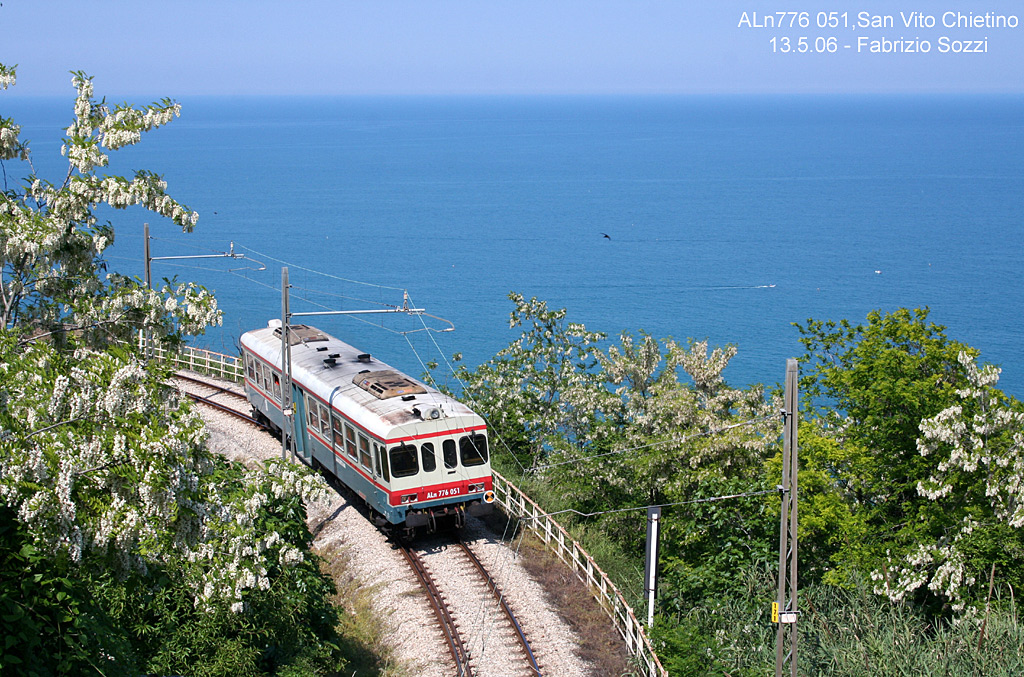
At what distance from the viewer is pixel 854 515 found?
20625mm

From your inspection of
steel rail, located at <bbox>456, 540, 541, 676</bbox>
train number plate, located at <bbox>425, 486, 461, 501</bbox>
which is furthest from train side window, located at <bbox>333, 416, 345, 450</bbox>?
steel rail, located at <bbox>456, 540, 541, 676</bbox>

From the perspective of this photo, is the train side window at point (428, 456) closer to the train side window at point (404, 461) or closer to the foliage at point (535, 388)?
the train side window at point (404, 461)

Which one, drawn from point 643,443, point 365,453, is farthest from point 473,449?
point 643,443

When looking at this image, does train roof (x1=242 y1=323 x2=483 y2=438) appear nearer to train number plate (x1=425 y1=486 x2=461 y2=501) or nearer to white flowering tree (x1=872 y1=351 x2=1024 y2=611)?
train number plate (x1=425 y1=486 x2=461 y2=501)

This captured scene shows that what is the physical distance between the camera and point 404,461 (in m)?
20.7

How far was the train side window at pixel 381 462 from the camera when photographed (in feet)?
67.7

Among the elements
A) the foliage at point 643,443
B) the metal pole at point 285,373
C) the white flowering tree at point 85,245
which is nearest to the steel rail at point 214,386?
the foliage at point 643,443

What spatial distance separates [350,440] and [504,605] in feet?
19.2

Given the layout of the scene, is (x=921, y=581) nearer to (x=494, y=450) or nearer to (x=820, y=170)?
(x=494, y=450)

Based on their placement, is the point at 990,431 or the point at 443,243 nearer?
the point at 990,431

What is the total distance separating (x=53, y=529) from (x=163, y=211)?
5.18 m

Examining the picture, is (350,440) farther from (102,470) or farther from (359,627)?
(102,470)

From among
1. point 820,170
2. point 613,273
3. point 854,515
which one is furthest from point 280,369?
point 820,170

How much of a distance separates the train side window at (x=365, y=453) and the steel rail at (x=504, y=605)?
110 inches
